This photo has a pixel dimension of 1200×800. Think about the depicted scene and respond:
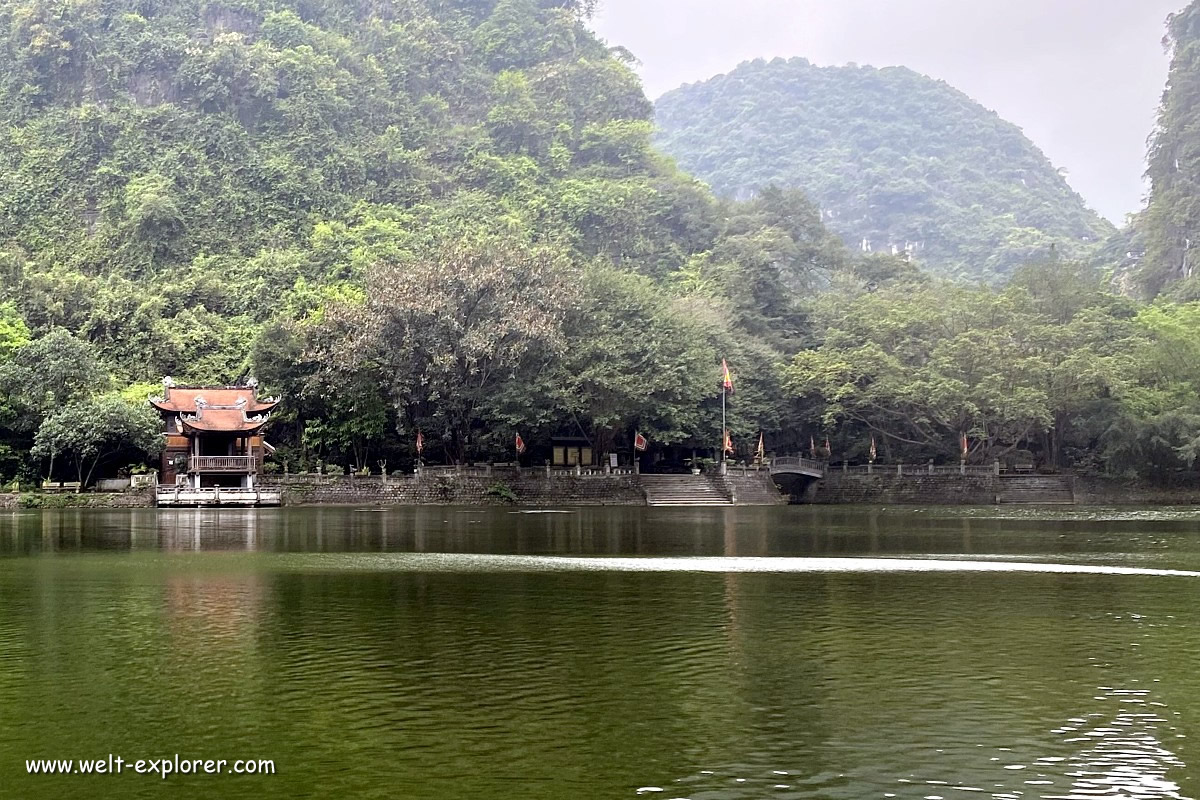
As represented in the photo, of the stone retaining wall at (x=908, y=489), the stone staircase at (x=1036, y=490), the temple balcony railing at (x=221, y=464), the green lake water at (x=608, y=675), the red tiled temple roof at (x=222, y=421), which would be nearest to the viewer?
the green lake water at (x=608, y=675)

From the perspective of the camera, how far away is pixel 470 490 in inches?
2249

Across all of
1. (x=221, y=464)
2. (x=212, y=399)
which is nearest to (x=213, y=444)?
(x=212, y=399)

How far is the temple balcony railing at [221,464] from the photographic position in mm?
55062

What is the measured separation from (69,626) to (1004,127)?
185991mm

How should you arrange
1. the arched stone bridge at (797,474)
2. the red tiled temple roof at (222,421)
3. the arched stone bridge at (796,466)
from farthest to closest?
the arched stone bridge at (797,474) < the arched stone bridge at (796,466) < the red tiled temple roof at (222,421)

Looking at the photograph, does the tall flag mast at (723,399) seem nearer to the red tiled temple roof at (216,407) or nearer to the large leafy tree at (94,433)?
the red tiled temple roof at (216,407)

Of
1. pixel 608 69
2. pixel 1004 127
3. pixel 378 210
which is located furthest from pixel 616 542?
pixel 1004 127

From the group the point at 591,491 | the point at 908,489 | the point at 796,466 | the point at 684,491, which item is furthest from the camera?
the point at 796,466

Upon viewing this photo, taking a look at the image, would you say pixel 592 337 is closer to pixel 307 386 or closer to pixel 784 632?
pixel 307 386

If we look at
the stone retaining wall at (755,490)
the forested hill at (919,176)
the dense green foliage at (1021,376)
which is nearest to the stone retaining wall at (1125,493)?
the dense green foliage at (1021,376)

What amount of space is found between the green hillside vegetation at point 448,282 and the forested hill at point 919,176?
47.2 meters

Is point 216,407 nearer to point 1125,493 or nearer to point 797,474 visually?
point 797,474

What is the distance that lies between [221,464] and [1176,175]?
239 ft

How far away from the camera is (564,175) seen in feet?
320
